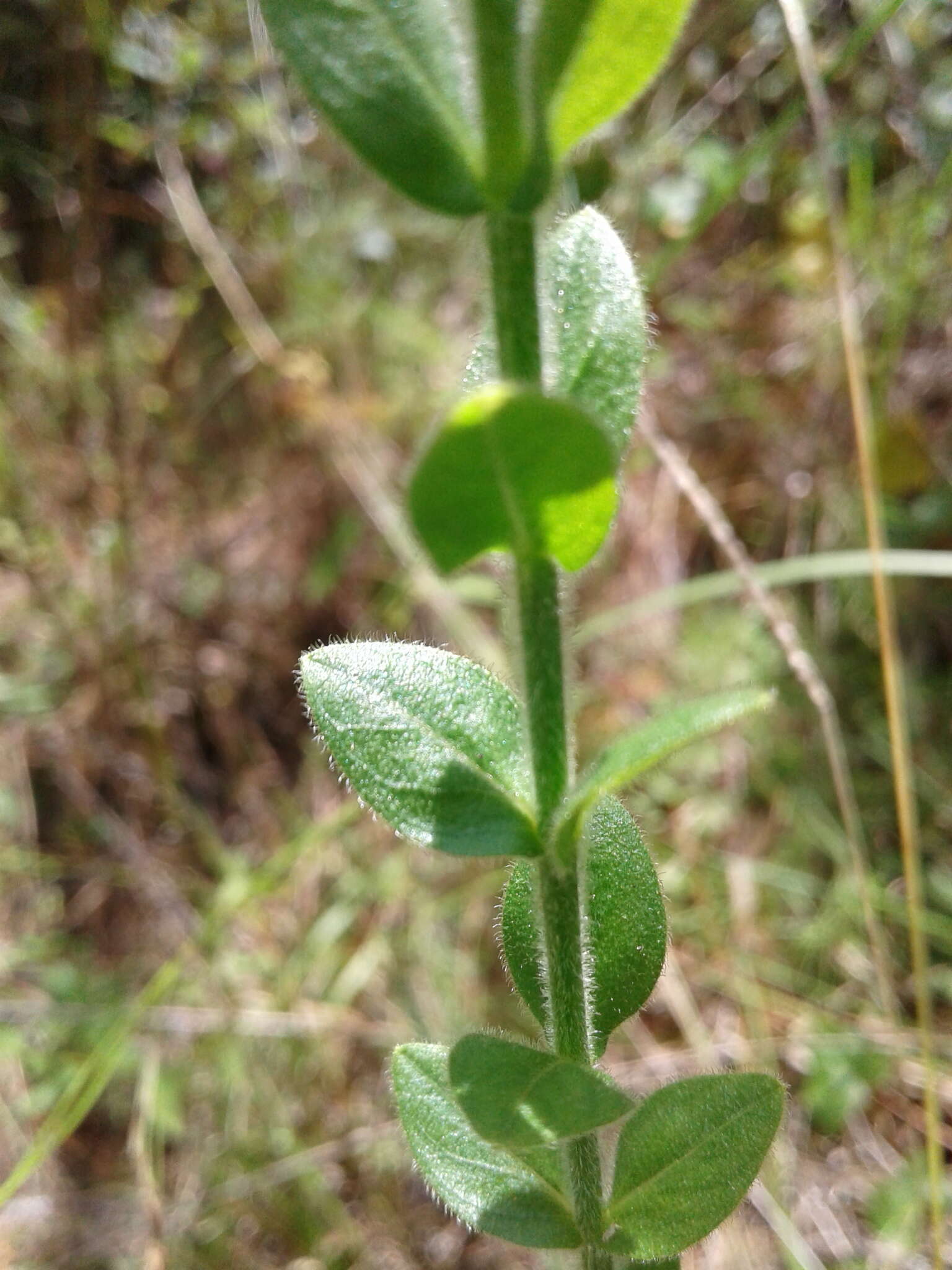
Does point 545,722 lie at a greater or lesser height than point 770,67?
lesser

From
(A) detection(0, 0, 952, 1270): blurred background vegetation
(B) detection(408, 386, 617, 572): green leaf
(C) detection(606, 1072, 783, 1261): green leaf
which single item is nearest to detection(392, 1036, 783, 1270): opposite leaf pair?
(C) detection(606, 1072, 783, 1261): green leaf

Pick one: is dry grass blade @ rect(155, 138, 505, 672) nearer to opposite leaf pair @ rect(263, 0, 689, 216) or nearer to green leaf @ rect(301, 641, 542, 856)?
green leaf @ rect(301, 641, 542, 856)

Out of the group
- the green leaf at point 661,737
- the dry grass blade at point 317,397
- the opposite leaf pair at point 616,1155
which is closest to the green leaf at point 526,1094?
the opposite leaf pair at point 616,1155

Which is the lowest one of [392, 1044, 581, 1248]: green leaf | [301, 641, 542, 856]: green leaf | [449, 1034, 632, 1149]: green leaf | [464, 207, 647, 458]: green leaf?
[392, 1044, 581, 1248]: green leaf

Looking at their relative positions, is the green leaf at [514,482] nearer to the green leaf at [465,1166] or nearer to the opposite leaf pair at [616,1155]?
the opposite leaf pair at [616,1155]

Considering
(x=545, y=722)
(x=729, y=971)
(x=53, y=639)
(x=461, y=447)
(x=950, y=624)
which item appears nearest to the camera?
(x=461, y=447)

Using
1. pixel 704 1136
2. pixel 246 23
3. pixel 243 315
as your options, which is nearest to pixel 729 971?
pixel 704 1136

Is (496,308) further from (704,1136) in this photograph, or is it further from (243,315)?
(243,315)

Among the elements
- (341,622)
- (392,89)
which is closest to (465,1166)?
(392,89)
